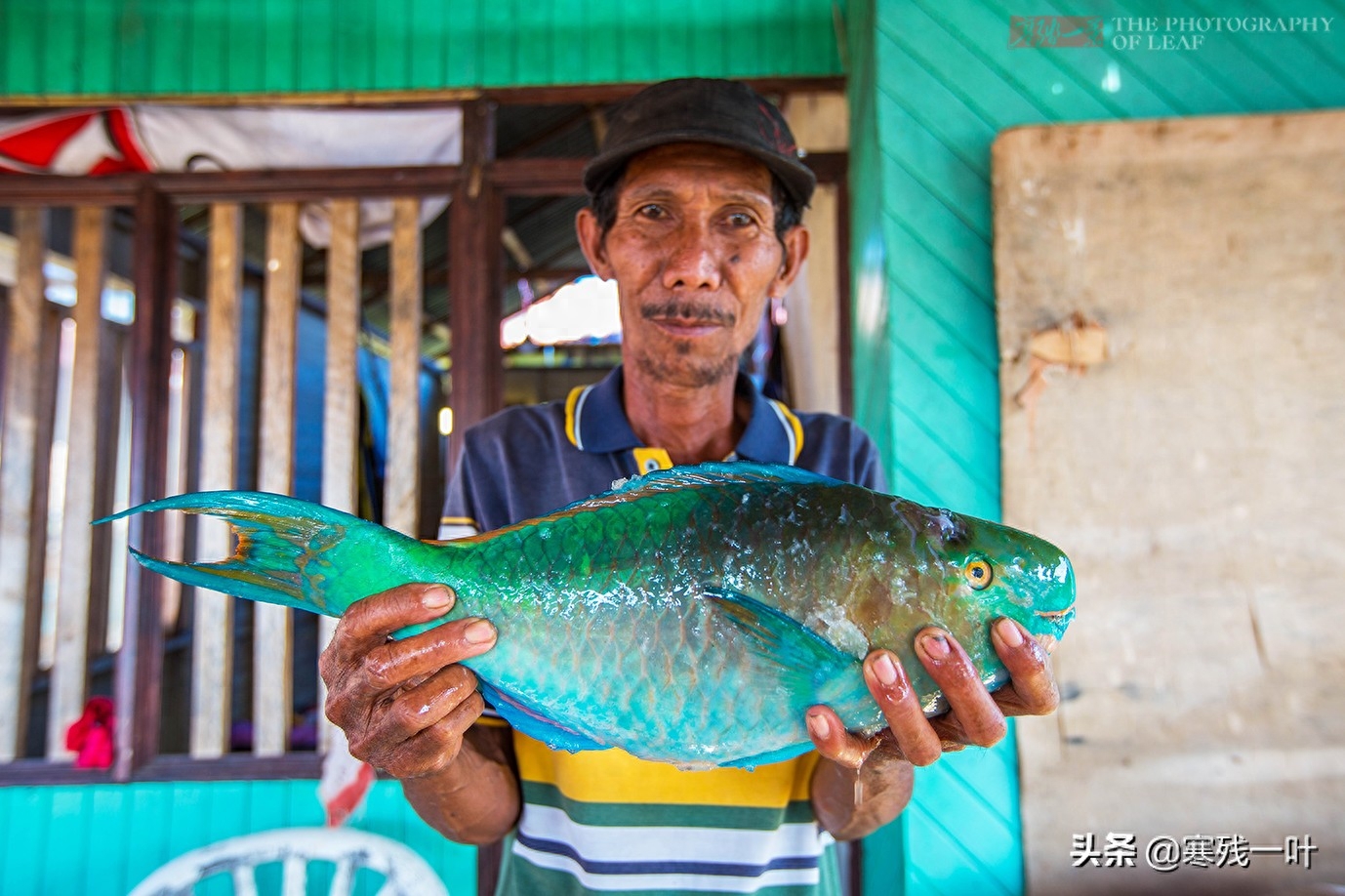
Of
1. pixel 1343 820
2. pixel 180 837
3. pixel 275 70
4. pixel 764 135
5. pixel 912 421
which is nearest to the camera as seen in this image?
pixel 764 135

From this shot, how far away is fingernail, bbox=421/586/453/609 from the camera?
1.12 metres

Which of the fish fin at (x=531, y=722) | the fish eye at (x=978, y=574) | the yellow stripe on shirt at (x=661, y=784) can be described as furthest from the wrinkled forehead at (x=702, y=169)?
the yellow stripe on shirt at (x=661, y=784)

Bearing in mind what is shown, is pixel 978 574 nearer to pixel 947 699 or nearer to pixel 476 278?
pixel 947 699

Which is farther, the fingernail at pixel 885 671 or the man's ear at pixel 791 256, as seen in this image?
the man's ear at pixel 791 256

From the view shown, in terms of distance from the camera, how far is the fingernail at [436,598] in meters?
1.12

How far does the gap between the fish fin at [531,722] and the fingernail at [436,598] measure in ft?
0.53

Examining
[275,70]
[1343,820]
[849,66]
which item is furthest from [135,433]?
[1343,820]

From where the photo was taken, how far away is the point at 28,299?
12.0ft

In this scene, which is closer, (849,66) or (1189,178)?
Answer: (1189,178)

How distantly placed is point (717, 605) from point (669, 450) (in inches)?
27.4

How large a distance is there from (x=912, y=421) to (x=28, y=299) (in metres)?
3.99

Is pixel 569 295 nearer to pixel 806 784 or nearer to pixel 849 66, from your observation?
pixel 849 66

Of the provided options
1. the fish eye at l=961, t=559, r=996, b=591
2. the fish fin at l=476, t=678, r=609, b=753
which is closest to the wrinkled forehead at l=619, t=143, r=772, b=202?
the fish eye at l=961, t=559, r=996, b=591

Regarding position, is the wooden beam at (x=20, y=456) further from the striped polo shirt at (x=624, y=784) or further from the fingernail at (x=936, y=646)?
the fingernail at (x=936, y=646)
